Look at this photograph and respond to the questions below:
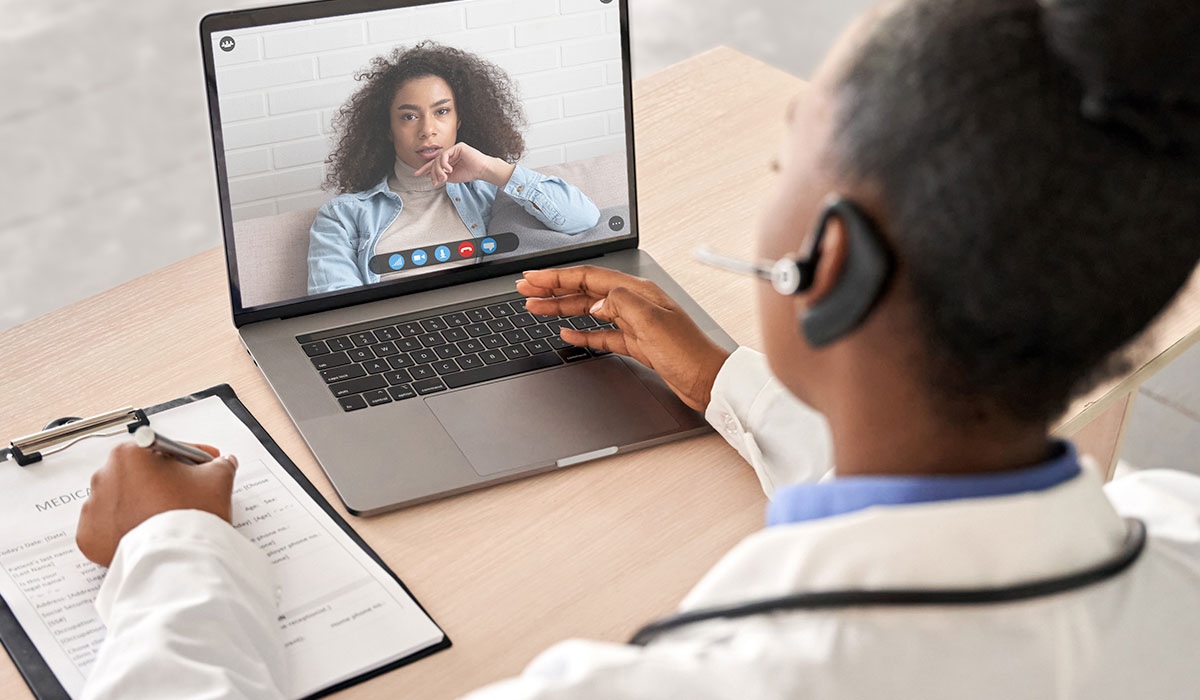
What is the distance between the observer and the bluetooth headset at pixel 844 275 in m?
0.54

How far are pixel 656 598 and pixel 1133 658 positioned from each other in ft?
1.20

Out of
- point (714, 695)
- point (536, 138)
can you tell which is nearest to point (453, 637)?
point (714, 695)

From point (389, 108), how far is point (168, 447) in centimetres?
40

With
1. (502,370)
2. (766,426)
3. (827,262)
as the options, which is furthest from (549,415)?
(827,262)

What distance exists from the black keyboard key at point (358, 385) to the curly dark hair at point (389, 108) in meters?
0.18

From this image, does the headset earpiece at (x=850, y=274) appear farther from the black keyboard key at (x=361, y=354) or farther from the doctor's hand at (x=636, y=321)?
the black keyboard key at (x=361, y=354)

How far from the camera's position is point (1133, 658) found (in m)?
0.56

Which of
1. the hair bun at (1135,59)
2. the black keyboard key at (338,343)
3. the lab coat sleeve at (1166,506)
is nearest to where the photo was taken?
the hair bun at (1135,59)

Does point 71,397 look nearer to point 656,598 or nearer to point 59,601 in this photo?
point 59,601

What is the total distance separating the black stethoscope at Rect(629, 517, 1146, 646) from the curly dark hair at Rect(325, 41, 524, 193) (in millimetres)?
647

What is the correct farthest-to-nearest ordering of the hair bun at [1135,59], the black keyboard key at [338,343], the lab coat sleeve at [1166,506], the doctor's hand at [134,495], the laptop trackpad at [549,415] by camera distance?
the black keyboard key at [338,343], the laptop trackpad at [549,415], the doctor's hand at [134,495], the lab coat sleeve at [1166,506], the hair bun at [1135,59]

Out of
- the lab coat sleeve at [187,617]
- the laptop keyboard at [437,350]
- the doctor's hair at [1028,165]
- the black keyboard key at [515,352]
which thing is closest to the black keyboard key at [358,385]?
the laptop keyboard at [437,350]

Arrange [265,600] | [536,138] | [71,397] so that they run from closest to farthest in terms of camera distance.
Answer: [265,600], [71,397], [536,138]

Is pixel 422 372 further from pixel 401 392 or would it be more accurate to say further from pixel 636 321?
pixel 636 321
